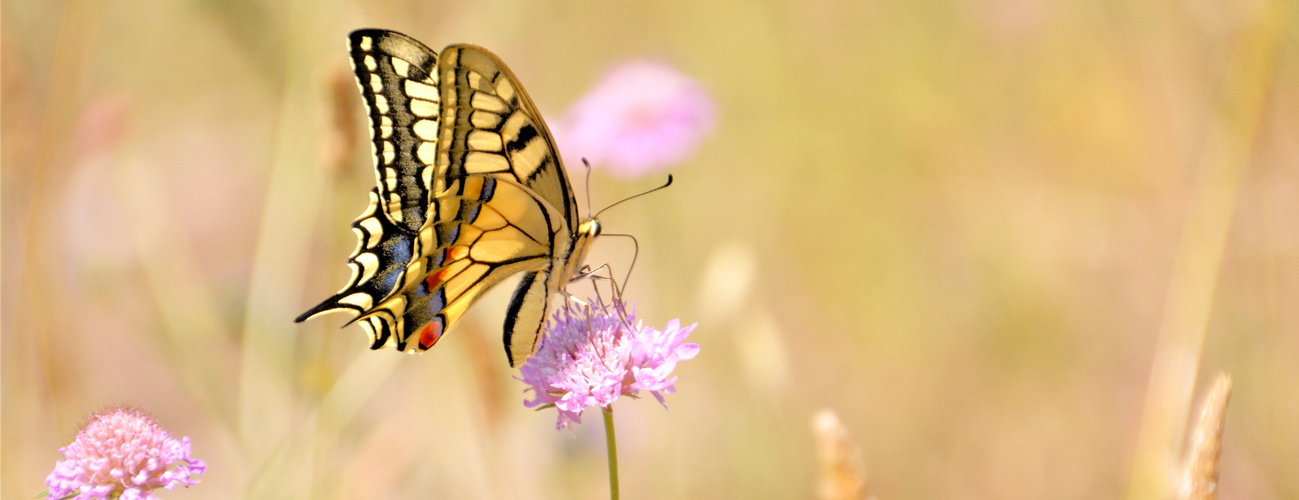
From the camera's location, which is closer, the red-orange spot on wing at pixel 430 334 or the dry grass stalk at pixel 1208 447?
the dry grass stalk at pixel 1208 447

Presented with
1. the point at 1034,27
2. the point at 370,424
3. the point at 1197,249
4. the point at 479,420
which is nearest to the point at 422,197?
the point at 479,420

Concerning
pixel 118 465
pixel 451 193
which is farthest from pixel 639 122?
pixel 118 465

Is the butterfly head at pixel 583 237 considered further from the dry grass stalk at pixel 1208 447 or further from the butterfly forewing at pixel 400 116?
the dry grass stalk at pixel 1208 447

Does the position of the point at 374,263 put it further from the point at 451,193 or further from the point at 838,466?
the point at 838,466

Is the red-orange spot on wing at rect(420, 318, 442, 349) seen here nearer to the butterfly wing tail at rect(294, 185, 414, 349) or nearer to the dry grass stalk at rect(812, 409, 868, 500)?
the butterfly wing tail at rect(294, 185, 414, 349)

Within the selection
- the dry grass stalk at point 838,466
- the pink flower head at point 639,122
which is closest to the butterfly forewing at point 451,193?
the dry grass stalk at point 838,466

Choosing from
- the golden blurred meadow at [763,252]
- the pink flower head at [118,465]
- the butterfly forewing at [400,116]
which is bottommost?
the golden blurred meadow at [763,252]

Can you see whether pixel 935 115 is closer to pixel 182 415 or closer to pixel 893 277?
pixel 893 277
